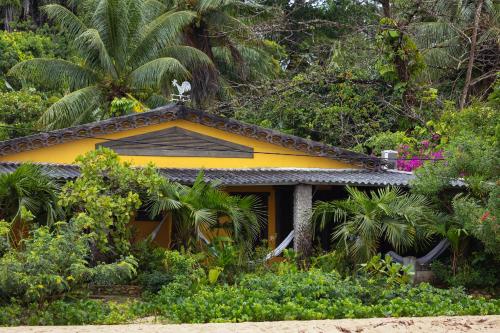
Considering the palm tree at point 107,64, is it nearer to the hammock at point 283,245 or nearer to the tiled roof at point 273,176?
the tiled roof at point 273,176

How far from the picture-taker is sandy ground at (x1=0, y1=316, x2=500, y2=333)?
10.5 meters

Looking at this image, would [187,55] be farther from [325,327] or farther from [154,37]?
[325,327]

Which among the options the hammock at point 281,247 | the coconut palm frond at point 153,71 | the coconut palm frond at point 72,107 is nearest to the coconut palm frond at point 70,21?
the coconut palm frond at point 72,107

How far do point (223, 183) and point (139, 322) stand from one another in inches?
219

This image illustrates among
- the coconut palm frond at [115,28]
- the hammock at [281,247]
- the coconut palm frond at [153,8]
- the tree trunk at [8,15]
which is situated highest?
the tree trunk at [8,15]

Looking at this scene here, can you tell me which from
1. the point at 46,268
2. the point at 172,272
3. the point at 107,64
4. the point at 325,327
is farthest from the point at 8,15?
the point at 325,327

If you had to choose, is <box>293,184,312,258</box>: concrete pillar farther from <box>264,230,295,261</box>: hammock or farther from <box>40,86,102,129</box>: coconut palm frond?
<box>40,86,102,129</box>: coconut palm frond

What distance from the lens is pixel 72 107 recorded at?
23.5 metres

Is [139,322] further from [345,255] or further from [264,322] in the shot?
[345,255]

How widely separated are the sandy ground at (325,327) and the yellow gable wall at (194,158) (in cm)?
799

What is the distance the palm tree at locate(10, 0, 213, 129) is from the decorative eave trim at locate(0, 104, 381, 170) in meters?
4.92

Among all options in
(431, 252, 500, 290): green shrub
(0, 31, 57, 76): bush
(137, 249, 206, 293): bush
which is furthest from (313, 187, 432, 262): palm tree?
(0, 31, 57, 76): bush

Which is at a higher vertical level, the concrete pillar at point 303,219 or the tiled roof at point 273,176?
the tiled roof at point 273,176

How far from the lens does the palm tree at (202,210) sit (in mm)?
15562
